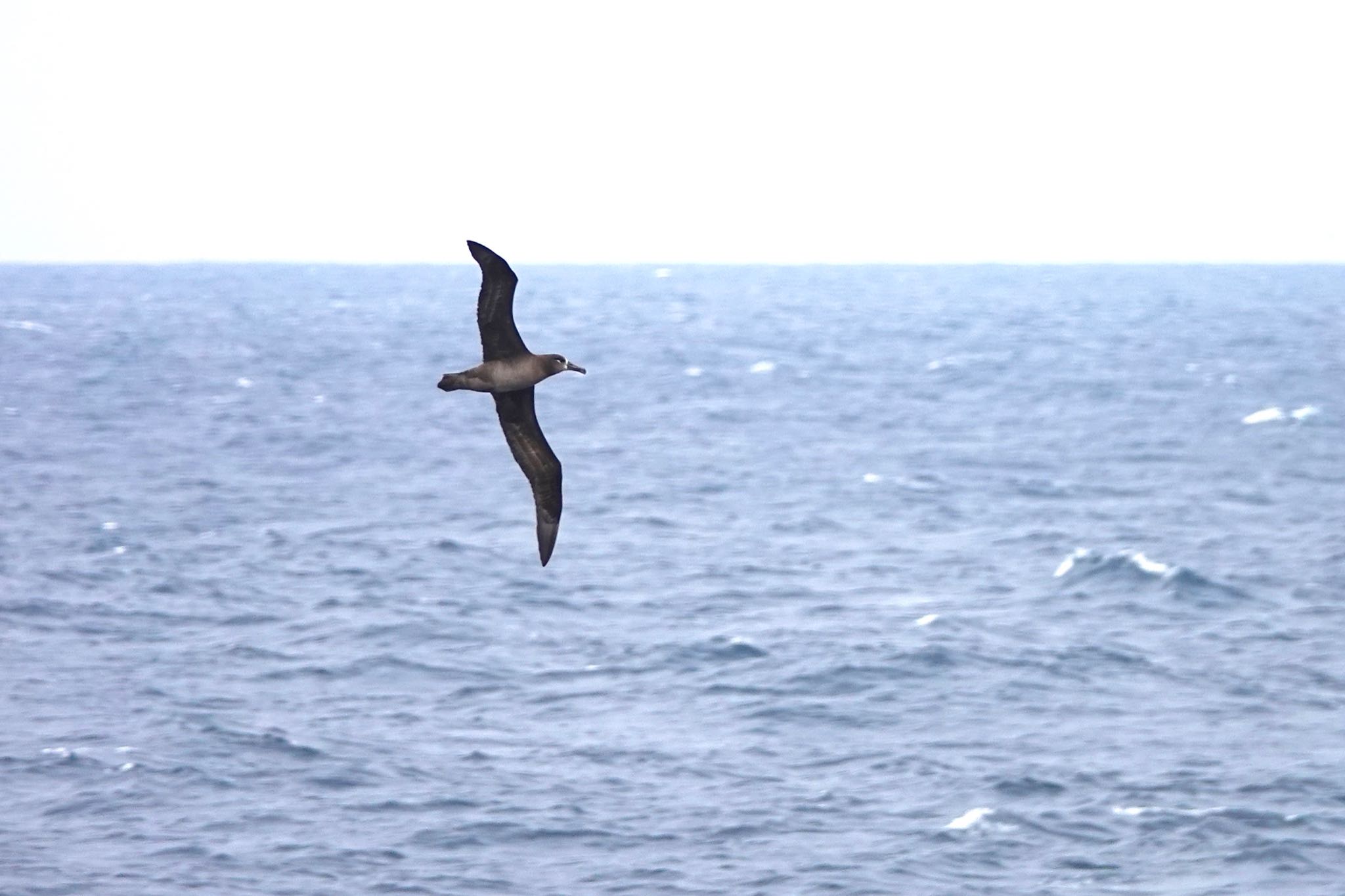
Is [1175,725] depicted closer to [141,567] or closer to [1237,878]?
[1237,878]

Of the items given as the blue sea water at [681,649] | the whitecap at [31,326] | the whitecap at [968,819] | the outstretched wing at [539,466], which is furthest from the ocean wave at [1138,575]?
the whitecap at [31,326]

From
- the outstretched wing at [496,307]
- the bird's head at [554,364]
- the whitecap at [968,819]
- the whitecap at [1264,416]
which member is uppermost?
the outstretched wing at [496,307]

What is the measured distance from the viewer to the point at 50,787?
1056 inches

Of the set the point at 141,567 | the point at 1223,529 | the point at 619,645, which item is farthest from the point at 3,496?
the point at 1223,529

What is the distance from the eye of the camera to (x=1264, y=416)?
68.5 m

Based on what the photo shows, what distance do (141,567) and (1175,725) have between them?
78.1ft

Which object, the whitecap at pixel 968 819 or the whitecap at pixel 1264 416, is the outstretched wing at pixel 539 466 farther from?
the whitecap at pixel 1264 416

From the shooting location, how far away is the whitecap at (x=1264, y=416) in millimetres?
67562

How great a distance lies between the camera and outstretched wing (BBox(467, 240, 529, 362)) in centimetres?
1342

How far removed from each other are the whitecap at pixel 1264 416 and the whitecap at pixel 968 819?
4458 cm

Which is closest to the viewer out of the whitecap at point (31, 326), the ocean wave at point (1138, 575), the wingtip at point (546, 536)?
the wingtip at point (546, 536)

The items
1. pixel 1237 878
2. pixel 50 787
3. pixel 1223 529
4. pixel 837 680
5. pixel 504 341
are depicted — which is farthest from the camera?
pixel 1223 529

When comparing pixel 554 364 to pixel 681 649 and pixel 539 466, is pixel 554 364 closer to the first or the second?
pixel 539 466

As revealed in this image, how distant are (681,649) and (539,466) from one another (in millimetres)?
18899
